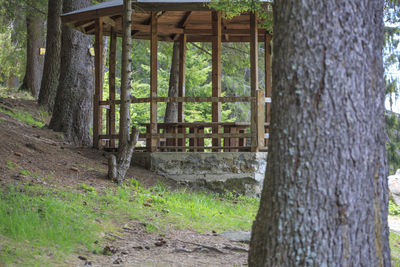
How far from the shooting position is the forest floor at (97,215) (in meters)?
4.77

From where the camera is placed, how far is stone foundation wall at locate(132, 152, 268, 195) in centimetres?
963

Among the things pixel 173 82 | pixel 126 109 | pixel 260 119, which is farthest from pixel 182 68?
pixel 126 109

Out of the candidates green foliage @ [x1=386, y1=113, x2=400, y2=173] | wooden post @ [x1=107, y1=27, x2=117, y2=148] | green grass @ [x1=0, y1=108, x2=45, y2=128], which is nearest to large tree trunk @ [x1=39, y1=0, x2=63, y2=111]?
green grass @ [x1=0, y1=108, x2=45, y2=128]

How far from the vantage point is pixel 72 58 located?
11.5m

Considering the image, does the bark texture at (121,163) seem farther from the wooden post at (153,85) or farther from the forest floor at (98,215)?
the wooden post at (153,85)

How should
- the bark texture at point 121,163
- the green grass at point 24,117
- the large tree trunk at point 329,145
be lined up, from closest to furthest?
the large tree trunk at point 329,145, the bark texture at point 121,163, the green grass at point 24,117

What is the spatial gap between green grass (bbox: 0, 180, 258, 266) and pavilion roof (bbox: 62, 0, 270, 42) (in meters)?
3.68

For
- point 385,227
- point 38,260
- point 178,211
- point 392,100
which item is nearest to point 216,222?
point 178,211

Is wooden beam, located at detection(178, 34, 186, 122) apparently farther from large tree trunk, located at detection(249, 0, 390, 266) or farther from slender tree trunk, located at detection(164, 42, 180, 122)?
large tree trunk, located at detection(249, 0, 390, 266)

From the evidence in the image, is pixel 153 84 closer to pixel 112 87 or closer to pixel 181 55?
pixel 112 87

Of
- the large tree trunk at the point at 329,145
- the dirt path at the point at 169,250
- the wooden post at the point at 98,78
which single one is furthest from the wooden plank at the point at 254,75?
the large tree trunk at the point at 329,145

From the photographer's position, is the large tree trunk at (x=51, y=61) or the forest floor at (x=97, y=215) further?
the large tree trunk at (x=51, y=61)

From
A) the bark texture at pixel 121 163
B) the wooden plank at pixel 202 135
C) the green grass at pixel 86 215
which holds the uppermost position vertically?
the wooden plank at pixel 202 135

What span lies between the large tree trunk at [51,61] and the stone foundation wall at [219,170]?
6303 mm
